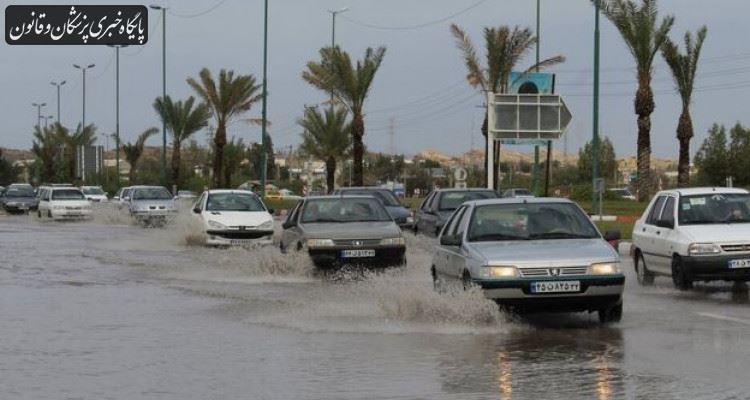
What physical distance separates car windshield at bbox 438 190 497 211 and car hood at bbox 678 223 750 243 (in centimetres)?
1120

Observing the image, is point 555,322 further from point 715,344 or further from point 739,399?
point 739,399

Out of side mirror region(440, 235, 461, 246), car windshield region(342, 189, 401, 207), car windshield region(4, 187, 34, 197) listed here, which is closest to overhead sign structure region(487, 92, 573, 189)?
A: car windshield region(342, 189, 401, 207)

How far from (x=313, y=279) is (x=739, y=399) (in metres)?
12.5

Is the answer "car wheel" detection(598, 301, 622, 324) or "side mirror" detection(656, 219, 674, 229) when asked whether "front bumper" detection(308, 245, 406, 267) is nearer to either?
"side mirror" detection(656, 219, 674, 229)

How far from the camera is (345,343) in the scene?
1190 cm

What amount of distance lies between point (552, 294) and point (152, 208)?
3379 centimetres

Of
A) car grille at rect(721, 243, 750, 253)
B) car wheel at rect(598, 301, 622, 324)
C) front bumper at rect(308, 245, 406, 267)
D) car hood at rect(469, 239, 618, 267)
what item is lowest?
A: car wheel at rect(598, 301, 622, 324)

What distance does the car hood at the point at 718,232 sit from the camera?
16609 millimetres

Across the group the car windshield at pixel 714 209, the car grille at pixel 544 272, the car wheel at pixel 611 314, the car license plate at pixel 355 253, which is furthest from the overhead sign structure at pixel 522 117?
the car grille at pixel 544 272

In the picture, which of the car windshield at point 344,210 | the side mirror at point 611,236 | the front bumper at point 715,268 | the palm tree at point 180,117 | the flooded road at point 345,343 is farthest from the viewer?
the palm tree at point 180,117

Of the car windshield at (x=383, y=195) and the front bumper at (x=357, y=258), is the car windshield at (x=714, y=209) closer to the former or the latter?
the front bumper at (x=357, y=258)

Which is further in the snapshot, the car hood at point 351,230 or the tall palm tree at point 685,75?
the tall palm tree at point 685,75

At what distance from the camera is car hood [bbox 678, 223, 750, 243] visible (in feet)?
54.5

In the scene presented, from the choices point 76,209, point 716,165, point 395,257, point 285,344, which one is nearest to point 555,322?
point 285,344
